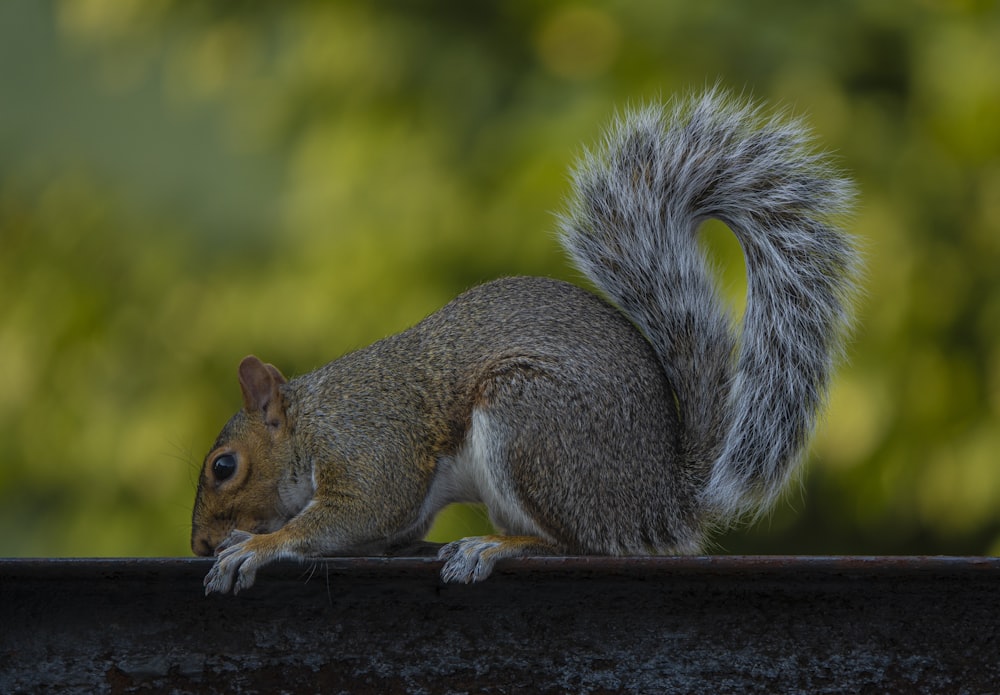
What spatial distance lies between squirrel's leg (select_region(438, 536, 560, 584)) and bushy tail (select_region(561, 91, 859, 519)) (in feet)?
0.70

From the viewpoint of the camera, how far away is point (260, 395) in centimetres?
151

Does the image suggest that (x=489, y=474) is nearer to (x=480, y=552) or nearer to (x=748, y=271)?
(x=480, y=552)

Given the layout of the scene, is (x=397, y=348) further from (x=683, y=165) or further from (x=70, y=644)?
(x=70, y=644)

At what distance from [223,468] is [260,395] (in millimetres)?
96

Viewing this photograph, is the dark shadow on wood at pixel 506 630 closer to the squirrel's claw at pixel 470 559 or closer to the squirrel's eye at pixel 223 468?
the squirrel's claw at pixel 470 559

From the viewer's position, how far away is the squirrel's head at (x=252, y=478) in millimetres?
1466

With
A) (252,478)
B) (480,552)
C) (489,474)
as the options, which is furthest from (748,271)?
(252,478)

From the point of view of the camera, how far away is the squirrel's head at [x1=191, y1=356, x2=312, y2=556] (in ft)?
4.81

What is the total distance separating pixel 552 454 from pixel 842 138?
1.26m

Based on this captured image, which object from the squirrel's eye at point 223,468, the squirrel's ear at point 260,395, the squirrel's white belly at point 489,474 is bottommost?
the squirrel's white belly at point 489,474

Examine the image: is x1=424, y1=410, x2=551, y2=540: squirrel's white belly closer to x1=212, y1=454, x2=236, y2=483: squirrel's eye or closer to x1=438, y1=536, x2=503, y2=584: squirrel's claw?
x1=438, y1=536, x2=503, y2=584: squirrel's claw

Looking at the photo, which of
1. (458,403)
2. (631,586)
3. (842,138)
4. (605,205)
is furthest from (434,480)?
(842,138)

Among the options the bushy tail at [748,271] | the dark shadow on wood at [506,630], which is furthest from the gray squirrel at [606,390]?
the dark shadow on wood at [506,630]

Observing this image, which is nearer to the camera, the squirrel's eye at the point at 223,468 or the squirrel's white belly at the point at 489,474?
the squirrel's white belly at the point at 489,474
